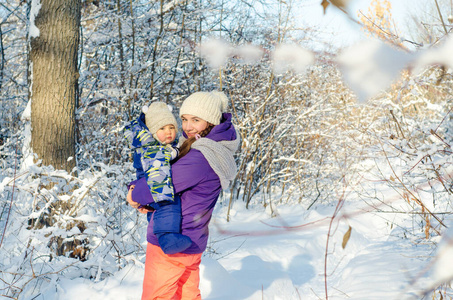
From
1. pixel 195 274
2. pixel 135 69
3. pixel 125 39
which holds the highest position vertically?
pixel 125 39

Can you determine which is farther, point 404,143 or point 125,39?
point 125,39

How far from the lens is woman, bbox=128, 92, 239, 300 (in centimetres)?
195

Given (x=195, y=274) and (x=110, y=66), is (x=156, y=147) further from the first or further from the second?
(x=110, y=66)

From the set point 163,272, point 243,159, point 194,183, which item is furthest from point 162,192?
point 243,159

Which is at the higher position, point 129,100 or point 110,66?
point 110,66

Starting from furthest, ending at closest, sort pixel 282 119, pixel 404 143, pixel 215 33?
pixel 282 119 → pixel 215 33 → pixel 404 143

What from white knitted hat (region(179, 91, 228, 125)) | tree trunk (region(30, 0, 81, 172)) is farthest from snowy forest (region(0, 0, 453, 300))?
white knitted hat (region(179, 91, 228, 125))

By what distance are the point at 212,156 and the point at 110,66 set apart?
5.41 m

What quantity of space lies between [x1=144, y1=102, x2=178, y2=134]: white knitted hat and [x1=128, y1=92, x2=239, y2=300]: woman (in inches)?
6.0

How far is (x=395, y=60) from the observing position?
0.47m

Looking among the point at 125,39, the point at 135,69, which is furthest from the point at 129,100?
the point at 125,39

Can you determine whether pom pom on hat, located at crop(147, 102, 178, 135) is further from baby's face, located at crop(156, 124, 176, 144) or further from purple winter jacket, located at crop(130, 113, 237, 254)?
purple winter jacket, located at crop(130, 113, 237, 254)

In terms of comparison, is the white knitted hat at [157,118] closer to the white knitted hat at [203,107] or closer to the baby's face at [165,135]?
the baby's face at [165,135]

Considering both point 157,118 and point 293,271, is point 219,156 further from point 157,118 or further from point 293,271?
point 293,271
